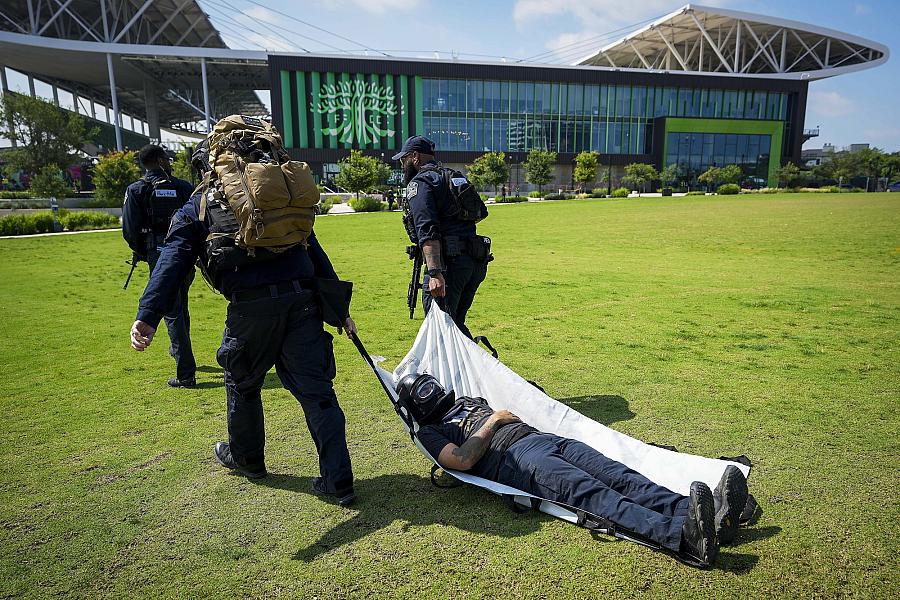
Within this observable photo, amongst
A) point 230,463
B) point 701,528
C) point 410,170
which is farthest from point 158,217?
point 701,528

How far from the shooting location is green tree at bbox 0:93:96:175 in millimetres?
40500

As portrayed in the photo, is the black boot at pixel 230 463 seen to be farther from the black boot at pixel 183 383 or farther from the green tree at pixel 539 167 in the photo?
the green tree at pixel 539 167

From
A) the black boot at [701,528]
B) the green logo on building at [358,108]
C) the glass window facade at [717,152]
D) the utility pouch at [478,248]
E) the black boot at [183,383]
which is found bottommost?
the black boot at [183,383]

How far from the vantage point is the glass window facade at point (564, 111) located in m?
64.8

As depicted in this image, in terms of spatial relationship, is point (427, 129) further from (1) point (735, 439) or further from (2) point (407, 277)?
(1) point (735, 439)

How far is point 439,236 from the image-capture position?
474 centimetres

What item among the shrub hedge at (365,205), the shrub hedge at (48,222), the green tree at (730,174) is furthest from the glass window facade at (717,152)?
the shrub hedge at (48,222)

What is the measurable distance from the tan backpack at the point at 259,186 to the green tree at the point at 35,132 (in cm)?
4670

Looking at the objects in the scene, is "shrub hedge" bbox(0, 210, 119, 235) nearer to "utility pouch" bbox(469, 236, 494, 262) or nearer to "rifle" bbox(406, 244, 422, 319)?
"rifle" bbox(406, 244, 422, 319)

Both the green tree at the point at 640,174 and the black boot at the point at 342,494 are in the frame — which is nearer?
the black boot at the point at 342,494

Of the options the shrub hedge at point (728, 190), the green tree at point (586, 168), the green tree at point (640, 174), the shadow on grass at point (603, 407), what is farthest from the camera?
the green tree at point (640, 174)

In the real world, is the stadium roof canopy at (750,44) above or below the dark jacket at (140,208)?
above

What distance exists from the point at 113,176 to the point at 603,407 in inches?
1432

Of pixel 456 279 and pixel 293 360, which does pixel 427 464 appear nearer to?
pixel 293 360
